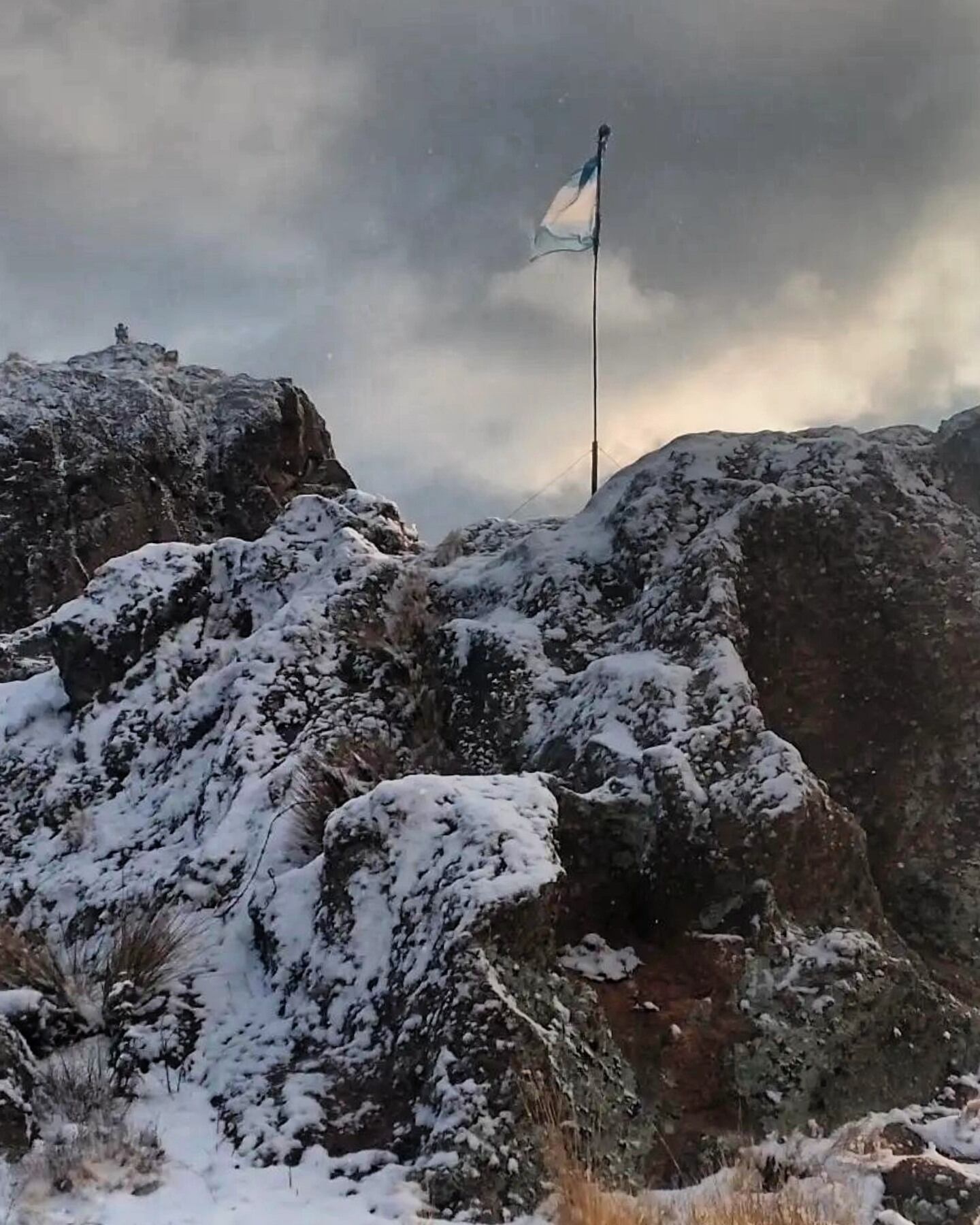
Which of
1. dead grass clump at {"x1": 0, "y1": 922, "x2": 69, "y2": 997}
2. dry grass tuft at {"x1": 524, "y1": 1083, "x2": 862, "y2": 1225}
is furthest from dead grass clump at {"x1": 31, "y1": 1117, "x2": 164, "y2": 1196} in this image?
dry grass tuft at {"x1": 524, "y1": 1083, "x2": 862, "y2": 1225}

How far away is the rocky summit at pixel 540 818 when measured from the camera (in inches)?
251

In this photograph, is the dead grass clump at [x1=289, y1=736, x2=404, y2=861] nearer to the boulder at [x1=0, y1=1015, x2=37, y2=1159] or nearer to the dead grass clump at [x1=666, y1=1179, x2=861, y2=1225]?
the boulder at [x1=0, y1=1015, x2=37, y2=1159]

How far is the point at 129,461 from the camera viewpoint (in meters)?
25.4

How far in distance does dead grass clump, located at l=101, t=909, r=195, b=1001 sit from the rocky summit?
3.2 inches

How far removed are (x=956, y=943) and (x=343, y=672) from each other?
5.28 metres

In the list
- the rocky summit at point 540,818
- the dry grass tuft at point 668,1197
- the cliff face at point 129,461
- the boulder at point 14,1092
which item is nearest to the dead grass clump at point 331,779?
the rocky summit at point 540,818

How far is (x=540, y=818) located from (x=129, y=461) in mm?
20711

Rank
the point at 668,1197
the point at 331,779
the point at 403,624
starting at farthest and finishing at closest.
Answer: the point at 403,624 < the point at 331,779 < the point at 668,1197

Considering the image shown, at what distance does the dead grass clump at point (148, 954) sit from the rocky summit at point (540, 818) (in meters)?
0.08

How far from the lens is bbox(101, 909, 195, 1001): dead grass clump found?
7.53 m

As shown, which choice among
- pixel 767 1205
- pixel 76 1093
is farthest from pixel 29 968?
pixel 767 1205

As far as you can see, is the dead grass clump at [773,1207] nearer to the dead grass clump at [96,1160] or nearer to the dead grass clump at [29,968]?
the dead grass clump at [96,1160]

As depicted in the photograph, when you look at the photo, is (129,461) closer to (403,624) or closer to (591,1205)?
(403,624)

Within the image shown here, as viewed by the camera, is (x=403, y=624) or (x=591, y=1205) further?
(x=403, y=624)
